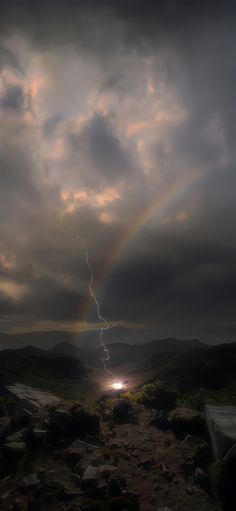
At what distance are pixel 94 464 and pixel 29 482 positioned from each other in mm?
2828

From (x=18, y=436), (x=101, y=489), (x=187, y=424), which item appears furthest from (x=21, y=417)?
(x=187, y=424)

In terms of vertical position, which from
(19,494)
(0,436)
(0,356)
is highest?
(0,356)

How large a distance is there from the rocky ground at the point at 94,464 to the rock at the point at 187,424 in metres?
0.47

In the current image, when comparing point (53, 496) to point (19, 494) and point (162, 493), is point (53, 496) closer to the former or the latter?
point (19, 494)

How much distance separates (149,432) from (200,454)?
6.09m

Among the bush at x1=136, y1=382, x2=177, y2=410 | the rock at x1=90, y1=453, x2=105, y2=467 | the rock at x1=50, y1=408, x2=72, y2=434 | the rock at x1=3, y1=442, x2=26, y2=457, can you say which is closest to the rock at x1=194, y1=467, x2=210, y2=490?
the rock at x1=90, y1=453, x2=105, y2=467

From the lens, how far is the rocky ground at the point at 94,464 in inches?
486

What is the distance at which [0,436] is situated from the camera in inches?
728

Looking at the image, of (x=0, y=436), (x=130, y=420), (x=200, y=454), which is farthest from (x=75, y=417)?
(x=200, y=454)

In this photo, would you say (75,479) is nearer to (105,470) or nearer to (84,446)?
(105,470)

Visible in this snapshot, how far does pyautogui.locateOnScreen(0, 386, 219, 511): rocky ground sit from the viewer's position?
1235cm

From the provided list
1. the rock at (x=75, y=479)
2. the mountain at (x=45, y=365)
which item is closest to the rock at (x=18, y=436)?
the rock at (x=75, y=479)

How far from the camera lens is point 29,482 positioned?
13758mm

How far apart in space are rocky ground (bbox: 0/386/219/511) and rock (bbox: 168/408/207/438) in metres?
0.47
